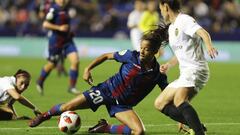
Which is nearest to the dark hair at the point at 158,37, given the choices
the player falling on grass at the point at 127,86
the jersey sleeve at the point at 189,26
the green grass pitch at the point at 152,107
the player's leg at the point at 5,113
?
the player falling on grass at the point at 127,86

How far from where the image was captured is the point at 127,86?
9.35 meters

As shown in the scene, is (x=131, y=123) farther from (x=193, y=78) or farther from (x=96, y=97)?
(x=193, y=78)

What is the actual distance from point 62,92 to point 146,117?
15.8ft

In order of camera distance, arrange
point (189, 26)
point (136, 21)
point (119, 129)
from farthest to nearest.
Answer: point (136, 21) < point (119, 129) < point (189, 26)

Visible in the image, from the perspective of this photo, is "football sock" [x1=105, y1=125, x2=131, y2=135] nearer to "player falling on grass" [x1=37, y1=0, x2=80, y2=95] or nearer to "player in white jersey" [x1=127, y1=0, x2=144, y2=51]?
"player falling on grass" [x1=37, y1=0, x2=80, y2=95]

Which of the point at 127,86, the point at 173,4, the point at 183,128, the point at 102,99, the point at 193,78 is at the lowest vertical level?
the point at 183,128

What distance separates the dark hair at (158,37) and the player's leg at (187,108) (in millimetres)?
781

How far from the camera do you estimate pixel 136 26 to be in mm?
20875

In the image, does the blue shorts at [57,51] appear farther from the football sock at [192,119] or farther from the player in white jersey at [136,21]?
the football sock at [192,119]

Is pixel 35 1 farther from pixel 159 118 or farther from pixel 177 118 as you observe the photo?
pixel 177 118

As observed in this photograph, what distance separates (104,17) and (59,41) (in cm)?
1386

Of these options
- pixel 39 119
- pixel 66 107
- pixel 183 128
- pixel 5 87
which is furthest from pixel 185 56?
pixel 5 87

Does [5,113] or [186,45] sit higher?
[186,45]

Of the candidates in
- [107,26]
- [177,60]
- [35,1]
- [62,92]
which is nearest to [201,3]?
[107,26]
